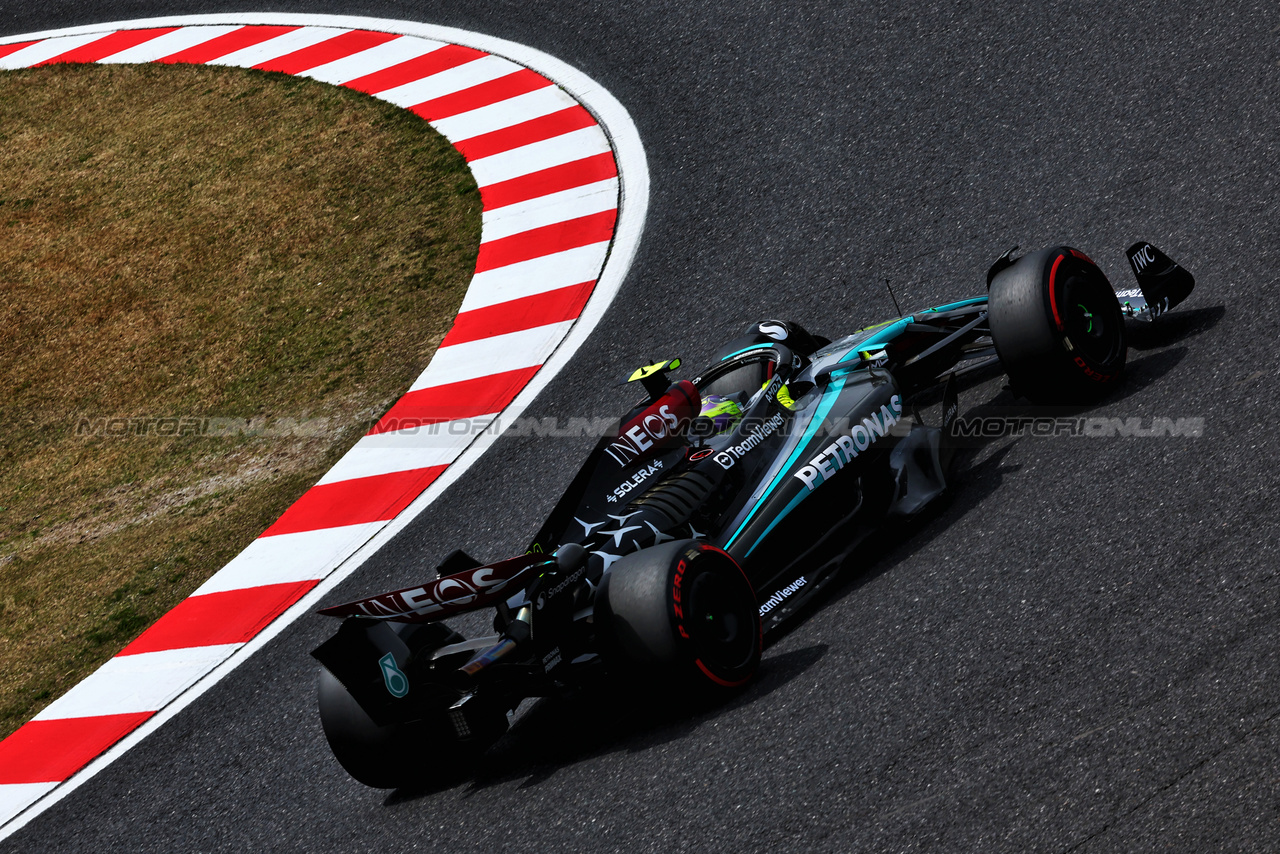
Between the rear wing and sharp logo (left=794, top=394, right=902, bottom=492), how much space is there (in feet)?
4.22

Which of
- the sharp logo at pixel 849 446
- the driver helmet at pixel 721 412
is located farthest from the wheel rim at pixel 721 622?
the driver helmet at pixel 721 412

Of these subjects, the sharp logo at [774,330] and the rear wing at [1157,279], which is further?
the sharp logo at [774,330]

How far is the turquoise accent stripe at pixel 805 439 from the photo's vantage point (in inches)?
209

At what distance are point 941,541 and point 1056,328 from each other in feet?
3.44

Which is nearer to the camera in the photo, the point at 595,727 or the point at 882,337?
the point at 595,727

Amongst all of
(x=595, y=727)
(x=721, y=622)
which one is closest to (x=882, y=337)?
(x=721, y=622)

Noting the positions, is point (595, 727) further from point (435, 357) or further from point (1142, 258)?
point (435, 357)

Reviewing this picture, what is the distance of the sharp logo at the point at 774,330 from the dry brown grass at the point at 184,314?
114 inches

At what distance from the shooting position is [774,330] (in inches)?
256

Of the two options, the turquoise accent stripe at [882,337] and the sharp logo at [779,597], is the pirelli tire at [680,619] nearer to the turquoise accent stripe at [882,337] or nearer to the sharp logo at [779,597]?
the sharp logo at [779,597]

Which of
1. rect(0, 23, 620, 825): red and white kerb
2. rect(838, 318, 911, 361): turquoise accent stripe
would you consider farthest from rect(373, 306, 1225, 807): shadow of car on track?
rect(0, 23, 620, 825): red and white kerb

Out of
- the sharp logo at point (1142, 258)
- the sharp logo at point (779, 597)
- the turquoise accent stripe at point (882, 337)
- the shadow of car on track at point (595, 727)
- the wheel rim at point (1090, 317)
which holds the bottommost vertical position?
the shadow of car on track at point (595, 727)

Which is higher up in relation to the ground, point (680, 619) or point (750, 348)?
point (750, 348)

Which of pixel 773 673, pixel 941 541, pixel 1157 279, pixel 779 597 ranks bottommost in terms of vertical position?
pixel 773 673
